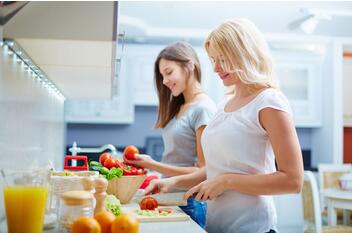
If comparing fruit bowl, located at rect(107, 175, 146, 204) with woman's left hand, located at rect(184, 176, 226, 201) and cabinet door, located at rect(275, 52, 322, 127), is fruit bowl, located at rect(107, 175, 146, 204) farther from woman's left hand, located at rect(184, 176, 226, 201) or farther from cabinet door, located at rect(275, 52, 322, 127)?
cabinet door, located at rect(275, 52, 322, 127)

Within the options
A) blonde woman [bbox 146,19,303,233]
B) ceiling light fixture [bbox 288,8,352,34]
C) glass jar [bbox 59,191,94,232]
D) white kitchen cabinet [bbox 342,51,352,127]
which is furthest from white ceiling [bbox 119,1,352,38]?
glass jar [bbox 59,191,94,232]

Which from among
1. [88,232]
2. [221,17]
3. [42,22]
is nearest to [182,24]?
[221,17]

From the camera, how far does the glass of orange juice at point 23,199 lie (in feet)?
2.64

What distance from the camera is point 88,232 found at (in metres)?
0.75

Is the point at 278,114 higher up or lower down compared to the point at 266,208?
higher up

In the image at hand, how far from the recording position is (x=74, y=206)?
0.86 metres

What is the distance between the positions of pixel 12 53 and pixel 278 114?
0.69 meters

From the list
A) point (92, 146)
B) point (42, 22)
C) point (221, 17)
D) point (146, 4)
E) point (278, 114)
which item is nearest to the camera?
point (42, 22)

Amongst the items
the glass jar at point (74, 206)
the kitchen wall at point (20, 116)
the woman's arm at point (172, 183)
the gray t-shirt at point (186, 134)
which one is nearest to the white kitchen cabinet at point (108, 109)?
the kitchen wall at point (20, 116)

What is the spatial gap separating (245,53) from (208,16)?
2700mm

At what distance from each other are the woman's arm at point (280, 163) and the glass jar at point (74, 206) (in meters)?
0.45

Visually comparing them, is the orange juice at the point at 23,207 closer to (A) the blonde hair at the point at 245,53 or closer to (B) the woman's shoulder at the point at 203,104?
(A) the blonde hair at the point at 245,53

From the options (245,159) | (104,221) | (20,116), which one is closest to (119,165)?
(20,116)

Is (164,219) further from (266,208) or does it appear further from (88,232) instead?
(88,232)
